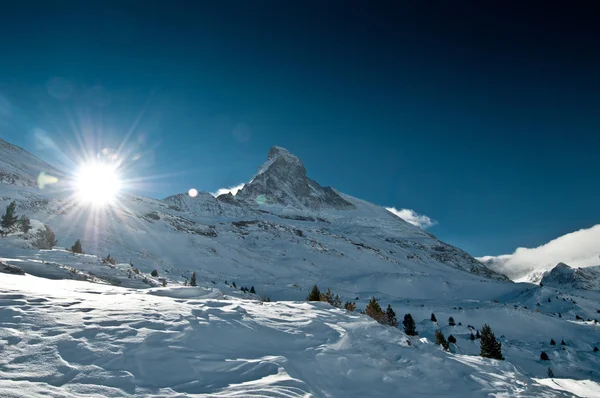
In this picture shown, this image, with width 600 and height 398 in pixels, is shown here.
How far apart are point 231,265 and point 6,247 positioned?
56.4m

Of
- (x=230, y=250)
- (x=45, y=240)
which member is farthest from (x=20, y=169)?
(x=45, y=240)

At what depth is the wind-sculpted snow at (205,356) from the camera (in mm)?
4727

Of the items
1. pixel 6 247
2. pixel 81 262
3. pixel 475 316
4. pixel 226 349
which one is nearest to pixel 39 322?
pixel 226 349

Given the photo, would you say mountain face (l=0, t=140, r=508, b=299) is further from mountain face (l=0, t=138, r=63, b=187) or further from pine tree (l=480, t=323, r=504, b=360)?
pine tree (l=480, t=323, r=504, b=360)

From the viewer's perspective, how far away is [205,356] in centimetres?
602

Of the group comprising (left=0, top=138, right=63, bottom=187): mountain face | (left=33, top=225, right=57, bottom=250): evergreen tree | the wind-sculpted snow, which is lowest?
the wind-sculpted snow

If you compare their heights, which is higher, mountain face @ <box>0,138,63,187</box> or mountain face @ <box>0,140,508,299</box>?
mountain face @ <box>0,138,63,187</box>

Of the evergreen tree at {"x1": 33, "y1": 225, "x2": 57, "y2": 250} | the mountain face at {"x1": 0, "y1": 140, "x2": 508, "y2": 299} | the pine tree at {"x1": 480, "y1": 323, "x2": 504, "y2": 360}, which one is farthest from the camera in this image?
the mountain face at {"x1": 0, "y1": 140, "x2": 508, "y2": 299}

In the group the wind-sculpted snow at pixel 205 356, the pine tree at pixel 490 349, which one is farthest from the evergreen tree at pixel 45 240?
the pine tree at pixel 490 349

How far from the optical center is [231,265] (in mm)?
75688

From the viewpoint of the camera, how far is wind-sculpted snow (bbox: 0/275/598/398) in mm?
4727

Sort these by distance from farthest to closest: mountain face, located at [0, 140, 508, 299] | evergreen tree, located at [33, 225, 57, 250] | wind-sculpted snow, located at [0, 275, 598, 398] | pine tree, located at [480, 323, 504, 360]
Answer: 1. mountain face, located at [0, 140, 508, 299]
2. pine tree, located at [480, 323, 504, 360]
3. evergreen tree, located at [33, 225, 57, 250]
4. wind-sculpted snow, located at [0, 275, 598, 398]

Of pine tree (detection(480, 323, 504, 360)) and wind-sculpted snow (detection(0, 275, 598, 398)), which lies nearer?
wind-sculpted snow (detection(0, 275, 598, 398))

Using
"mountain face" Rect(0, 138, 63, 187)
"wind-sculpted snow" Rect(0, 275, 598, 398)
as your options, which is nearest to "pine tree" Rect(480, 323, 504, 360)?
"wind-sculpted snow" Rect(0, 275, 598, 398)
